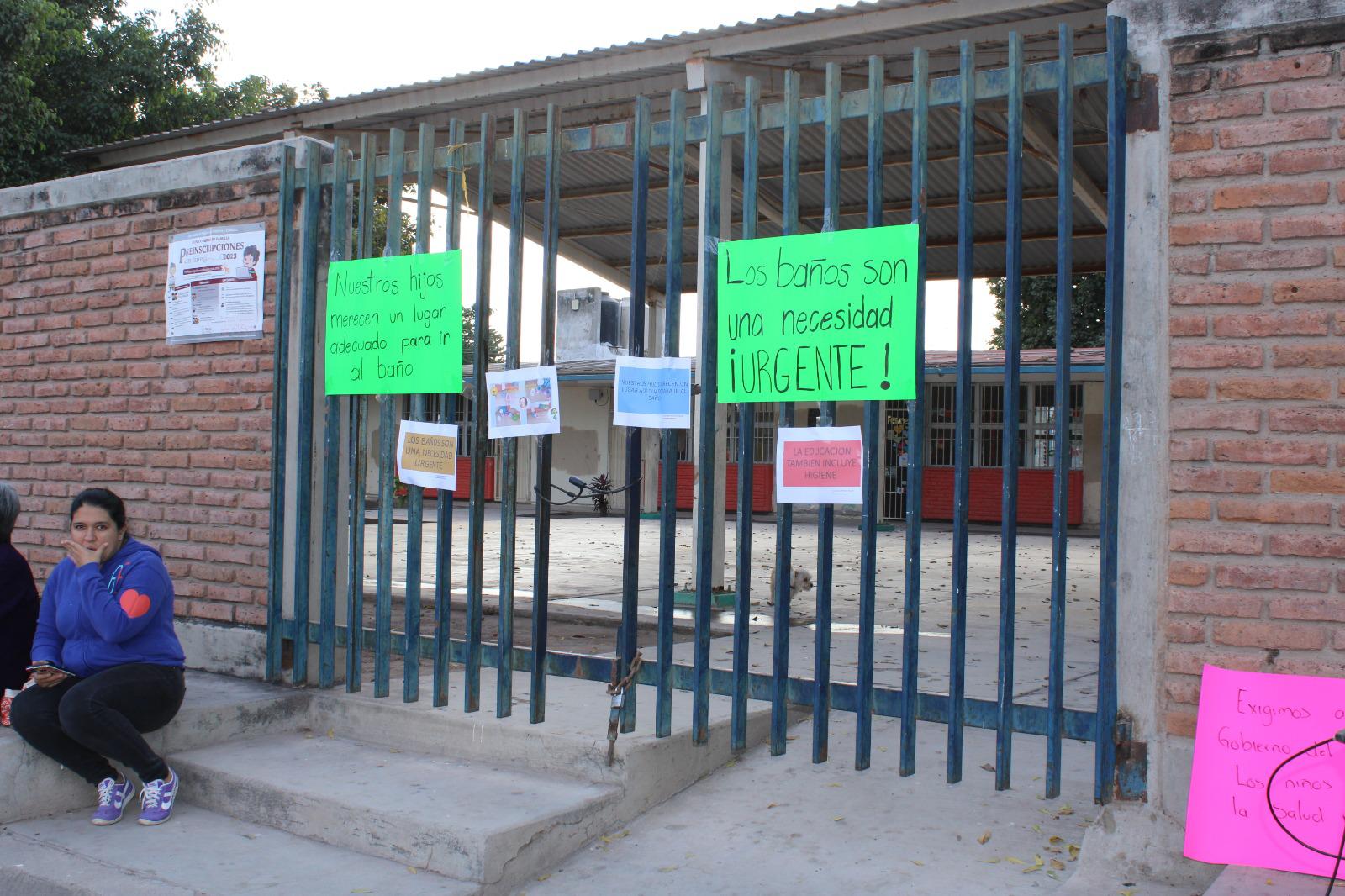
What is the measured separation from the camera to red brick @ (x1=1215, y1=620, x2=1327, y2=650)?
10.3ft

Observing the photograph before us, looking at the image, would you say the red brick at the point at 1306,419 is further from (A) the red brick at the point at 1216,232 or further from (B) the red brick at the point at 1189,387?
(A) the red brick at the point at 1216,232

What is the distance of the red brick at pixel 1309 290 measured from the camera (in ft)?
10.2

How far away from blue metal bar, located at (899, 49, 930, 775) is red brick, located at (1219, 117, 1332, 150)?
2.77 feet

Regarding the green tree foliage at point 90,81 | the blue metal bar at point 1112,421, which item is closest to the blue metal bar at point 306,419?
the blue metal bar at point 1112,421

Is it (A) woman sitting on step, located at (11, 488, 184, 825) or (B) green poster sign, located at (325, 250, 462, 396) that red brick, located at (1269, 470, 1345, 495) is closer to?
(B) green poster sign, located at (325, 250, 462, 396)

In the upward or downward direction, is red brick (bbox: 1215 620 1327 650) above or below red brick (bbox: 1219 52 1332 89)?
below

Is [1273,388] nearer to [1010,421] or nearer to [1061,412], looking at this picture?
[1061,412]

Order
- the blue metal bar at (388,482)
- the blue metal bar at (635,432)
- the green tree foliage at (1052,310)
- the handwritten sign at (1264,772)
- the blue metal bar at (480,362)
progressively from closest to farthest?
1. the handwritten sign at (1264,772)
2. the blue metal bar at (635,432)
3. the blue metal bar at (480,362)
4. the blue metal bar at (388,482)
5. the green tree foliage at (1052,310)

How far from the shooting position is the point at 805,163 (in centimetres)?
1017

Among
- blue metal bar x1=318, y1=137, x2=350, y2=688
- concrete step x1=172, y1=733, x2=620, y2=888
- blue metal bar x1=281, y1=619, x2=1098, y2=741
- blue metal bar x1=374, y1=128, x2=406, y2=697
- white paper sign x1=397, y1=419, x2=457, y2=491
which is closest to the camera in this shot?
blue metal bar x1=281, y1=619, x2=1098, y2=741

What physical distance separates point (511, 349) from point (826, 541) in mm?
1429

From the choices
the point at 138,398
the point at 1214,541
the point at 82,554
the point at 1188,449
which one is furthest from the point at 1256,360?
the point at 138,398

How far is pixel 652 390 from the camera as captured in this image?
4.12 metres

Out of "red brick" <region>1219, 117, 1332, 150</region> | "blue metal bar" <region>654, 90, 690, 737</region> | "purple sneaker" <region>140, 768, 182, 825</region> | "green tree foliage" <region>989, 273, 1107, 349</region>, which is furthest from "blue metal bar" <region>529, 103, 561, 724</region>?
"green tree foliage" <region>989, 273, 1107, 349</region>
